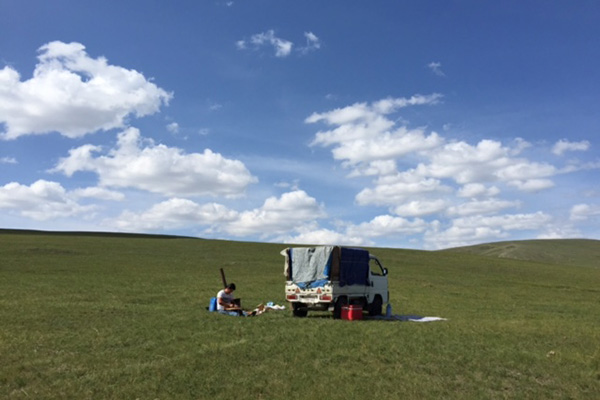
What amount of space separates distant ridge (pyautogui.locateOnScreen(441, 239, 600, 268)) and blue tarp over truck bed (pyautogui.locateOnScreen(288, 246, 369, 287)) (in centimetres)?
11706

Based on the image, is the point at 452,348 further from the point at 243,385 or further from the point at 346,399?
the point at 243,385

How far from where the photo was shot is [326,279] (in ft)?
70.9

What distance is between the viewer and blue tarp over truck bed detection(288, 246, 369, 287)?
859 inches

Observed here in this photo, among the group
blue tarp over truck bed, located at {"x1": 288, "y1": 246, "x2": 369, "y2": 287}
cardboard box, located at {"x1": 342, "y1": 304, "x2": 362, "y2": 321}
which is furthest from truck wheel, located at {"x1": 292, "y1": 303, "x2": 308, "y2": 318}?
cardboard box, located at {"x1": 342, "y1": 304, "x2": 362, "y2": 321}

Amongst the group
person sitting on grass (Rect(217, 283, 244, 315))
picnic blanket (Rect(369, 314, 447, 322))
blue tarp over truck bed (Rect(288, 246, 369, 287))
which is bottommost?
picnic blanket (Rect(369, 314, 447, 322))

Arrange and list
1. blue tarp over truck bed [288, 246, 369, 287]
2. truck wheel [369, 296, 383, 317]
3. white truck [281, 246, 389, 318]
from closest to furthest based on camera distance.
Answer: white truck [281, 246, 389, 318], blue tarp over truck bed [288, 246, 369, 287], truck wheel [369, 296, 383, 317]

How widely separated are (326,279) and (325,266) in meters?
0.56

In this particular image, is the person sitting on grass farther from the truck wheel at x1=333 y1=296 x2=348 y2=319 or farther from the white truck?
the truck wheel at x1=333 y1=296 x2=348 y2=319

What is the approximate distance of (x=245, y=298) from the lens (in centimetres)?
2905

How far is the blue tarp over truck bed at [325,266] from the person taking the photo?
21812 mm

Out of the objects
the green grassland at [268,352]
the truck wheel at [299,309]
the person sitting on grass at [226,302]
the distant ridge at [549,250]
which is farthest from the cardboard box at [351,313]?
the distant ridge at [549,250]

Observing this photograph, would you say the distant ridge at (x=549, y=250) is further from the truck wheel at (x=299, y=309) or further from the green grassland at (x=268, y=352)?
the truck wheel at (x=299, y=309)

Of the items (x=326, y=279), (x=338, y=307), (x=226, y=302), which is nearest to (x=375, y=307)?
(x=338, y=307)

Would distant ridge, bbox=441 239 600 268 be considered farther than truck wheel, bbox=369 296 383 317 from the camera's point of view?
Yes
